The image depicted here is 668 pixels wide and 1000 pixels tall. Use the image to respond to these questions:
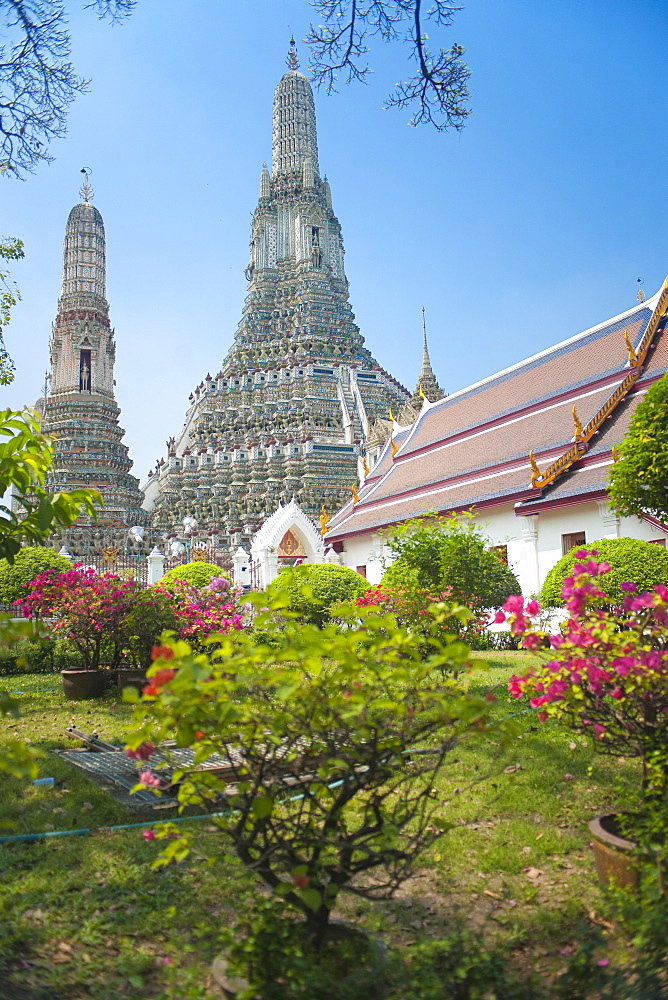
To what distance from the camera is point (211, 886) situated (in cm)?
422

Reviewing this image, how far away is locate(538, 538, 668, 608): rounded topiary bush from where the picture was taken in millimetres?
11016

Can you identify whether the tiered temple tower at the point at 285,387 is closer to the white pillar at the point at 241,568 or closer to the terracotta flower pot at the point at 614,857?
the white pillar at the point at 241,568

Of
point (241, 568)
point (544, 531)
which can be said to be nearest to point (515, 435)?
point (544, 531)

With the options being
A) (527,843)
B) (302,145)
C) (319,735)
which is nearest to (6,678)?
(527,843)

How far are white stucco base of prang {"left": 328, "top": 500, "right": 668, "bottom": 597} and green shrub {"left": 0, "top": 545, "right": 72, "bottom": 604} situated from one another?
6952 millimetres

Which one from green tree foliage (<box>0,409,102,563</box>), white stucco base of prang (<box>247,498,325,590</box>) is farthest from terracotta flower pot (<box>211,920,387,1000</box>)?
white stucco base of prang (<box>247,498,325,590</box>)

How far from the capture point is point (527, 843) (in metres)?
4.83

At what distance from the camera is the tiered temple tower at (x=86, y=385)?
3825 cm

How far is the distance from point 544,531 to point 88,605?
9127 mm

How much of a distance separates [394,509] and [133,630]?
1168 cm

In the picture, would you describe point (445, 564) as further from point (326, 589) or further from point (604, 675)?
point (604, 675)

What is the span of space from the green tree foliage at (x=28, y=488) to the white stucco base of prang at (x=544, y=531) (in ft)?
30.2

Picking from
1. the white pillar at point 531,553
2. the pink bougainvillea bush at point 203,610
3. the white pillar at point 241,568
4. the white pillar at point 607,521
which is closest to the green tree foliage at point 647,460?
the white pillar at point 607,521

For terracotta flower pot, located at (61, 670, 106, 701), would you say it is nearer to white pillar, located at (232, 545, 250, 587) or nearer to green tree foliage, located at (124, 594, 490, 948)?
green tree foliage, located at (124, 594, 490, 948)
